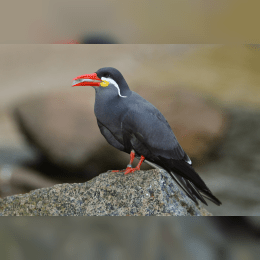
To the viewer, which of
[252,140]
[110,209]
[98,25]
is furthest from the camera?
[252,140]

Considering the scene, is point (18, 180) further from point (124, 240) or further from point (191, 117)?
point (191, 117)

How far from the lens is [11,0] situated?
200 cm

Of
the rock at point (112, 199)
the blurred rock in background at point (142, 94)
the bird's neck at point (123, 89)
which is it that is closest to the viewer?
the rock at point (112, 199)

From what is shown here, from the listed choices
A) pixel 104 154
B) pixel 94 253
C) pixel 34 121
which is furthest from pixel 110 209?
pixel 34 121

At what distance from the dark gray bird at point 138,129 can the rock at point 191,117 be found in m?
0.27

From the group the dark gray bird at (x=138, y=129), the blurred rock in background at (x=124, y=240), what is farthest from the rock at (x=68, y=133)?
the blurred rock in background at (x=124, y=240)

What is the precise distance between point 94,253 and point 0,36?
195 cm

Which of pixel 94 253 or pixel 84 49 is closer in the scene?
pixel 94 253

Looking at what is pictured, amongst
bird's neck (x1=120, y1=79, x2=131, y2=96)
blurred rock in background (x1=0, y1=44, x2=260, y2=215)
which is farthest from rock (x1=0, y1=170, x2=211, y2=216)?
bird's neck (x1=120, y1=79, x2=131, y2=96)

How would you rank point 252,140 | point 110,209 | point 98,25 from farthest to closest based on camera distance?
point 252,140, point 98,25, point 110,209

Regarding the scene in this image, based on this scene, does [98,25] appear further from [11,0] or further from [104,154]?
[104,154]

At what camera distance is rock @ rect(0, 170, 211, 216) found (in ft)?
6.09

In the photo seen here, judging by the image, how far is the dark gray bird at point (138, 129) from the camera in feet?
6.23

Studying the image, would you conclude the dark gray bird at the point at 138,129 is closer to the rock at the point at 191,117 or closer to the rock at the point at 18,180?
the rock at the point at 191,117
